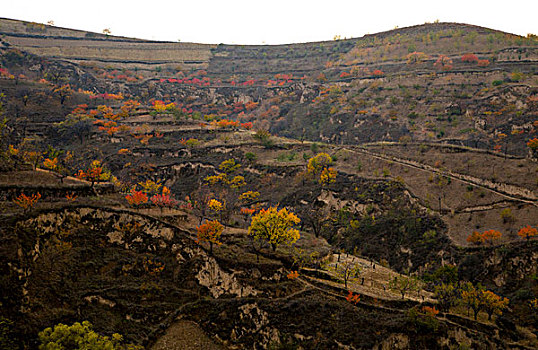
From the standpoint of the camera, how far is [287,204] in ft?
230

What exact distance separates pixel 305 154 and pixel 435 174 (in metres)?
27.5

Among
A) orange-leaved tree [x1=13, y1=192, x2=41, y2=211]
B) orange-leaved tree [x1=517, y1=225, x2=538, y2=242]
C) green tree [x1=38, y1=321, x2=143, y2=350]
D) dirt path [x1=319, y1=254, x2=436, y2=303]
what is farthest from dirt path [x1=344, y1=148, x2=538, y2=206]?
orange-leaved tree [x1=13, y1=192, x2=41, y2=211]

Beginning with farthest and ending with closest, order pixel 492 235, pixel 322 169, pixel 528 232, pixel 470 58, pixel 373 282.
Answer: pixel 470 58
pixel 322 169
pixel 492 235
pixel 528 232
pixel 373 282

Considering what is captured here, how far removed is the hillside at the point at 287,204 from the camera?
33500 mm

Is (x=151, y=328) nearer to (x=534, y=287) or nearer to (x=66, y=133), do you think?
(x=534, y=287)

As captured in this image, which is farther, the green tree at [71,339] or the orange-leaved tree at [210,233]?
the orange-leaved tree at [210,233]

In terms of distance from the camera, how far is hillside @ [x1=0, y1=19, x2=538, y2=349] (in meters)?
33.5

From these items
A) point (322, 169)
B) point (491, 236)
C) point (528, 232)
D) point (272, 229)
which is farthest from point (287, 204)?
point (528, 232)

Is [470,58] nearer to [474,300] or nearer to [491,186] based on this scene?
[491,186]

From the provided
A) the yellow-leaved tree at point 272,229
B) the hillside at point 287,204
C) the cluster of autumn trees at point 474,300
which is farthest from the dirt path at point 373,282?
the yellow-leaved tree at point 272,229

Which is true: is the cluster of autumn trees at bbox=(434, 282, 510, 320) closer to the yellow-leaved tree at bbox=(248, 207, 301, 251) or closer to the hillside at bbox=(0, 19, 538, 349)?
the hillside at bbox=(0, 19, 538, 349)

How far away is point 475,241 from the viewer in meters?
47.1

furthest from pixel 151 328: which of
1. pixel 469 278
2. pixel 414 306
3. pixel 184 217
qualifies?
pixel 469 278

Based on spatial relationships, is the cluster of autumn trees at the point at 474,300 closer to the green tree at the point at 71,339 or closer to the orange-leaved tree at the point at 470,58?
the green tree at the point at 71,339
